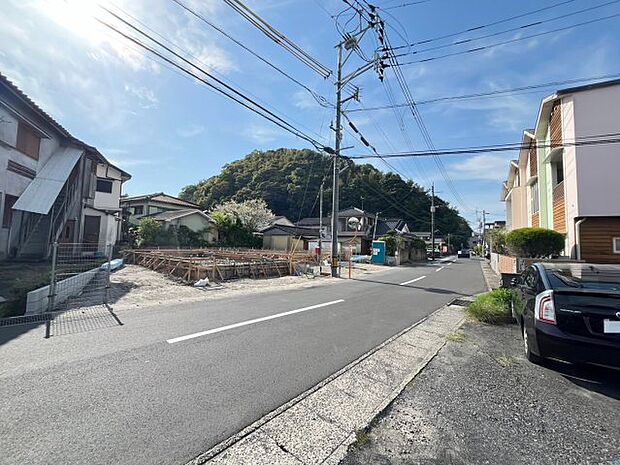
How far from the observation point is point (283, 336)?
5070 millimetres

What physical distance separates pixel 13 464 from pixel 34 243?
48.0 ft

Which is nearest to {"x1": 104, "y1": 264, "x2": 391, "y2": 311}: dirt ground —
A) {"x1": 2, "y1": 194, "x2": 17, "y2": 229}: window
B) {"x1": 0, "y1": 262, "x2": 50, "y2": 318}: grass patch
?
{"x1": 0, "y1": 262, "x2": 50, "y2": 318}: grass patch

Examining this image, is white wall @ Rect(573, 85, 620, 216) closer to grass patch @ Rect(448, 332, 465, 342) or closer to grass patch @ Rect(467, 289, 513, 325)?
grass patch @ Rect(467, 289, 513, 325)

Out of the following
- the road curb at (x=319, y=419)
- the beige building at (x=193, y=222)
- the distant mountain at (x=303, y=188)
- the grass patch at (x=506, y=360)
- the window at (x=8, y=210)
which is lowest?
the road curb at (x=319, y=419)

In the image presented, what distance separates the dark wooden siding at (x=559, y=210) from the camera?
12484 millimetres

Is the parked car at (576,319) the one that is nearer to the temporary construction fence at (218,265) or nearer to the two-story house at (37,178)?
the temporary construction fence at (218,265)

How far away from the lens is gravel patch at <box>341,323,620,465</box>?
7.36 ft

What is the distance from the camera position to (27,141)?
39.5 ft

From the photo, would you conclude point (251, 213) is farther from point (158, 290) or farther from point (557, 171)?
point (557, 171)

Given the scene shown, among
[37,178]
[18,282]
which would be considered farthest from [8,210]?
[18,282]

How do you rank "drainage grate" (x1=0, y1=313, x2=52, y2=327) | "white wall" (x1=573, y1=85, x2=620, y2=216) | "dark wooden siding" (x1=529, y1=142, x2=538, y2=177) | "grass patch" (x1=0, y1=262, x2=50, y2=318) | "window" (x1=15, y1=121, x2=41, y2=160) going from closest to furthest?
"drainage grate" (x1=0, y1=313, x2=52, y2=327) < "grass patch" (x1=0, y1=262, x2=50, y2=318) < "white wall" (x1=573, y1=85, x2=620, y2=216) < "window" (x1=15, y1=121, x2=41, y2=160) < "dark wooden siding" (x1=529, y1=142, x2=538, y2=177)

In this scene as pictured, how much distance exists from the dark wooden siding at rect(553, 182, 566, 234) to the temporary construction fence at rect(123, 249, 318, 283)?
12.0 m

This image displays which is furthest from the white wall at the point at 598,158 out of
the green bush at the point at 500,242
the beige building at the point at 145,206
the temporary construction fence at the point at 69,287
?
the beige building at the point at 145,206

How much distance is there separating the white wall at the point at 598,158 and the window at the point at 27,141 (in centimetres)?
2122
